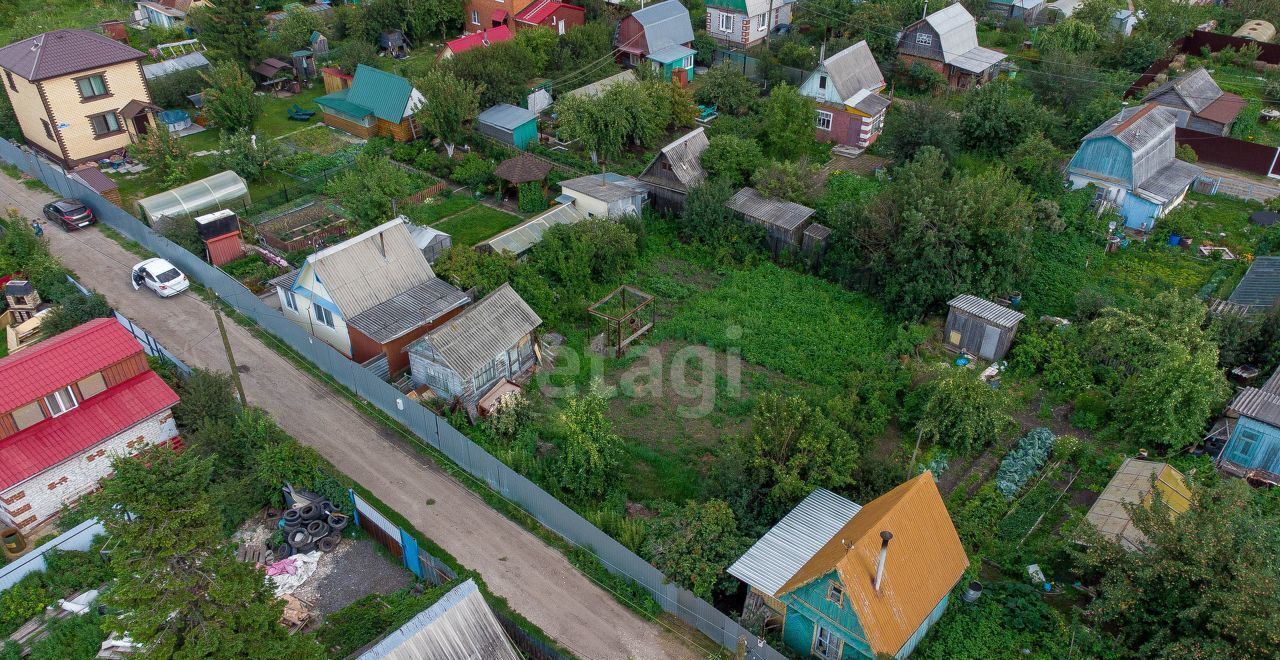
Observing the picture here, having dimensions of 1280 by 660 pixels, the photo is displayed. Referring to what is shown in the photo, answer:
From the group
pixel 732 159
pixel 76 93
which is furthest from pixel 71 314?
pixel 732 159

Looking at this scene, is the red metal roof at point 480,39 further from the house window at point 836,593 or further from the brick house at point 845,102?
the house window at point 836,593

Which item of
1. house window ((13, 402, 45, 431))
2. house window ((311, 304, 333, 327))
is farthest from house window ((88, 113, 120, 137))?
house window ((13, 402, 45, 431))

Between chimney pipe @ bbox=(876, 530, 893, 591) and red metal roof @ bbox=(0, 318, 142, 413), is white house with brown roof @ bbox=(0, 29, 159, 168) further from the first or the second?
chimney pipe @ bbox=(876, 530, 893, 591)

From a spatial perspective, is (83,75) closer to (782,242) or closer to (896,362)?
(782,242)

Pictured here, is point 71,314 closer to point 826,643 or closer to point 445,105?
point 445,105

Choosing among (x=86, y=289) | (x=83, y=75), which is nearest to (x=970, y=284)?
(x=86, y=289)
